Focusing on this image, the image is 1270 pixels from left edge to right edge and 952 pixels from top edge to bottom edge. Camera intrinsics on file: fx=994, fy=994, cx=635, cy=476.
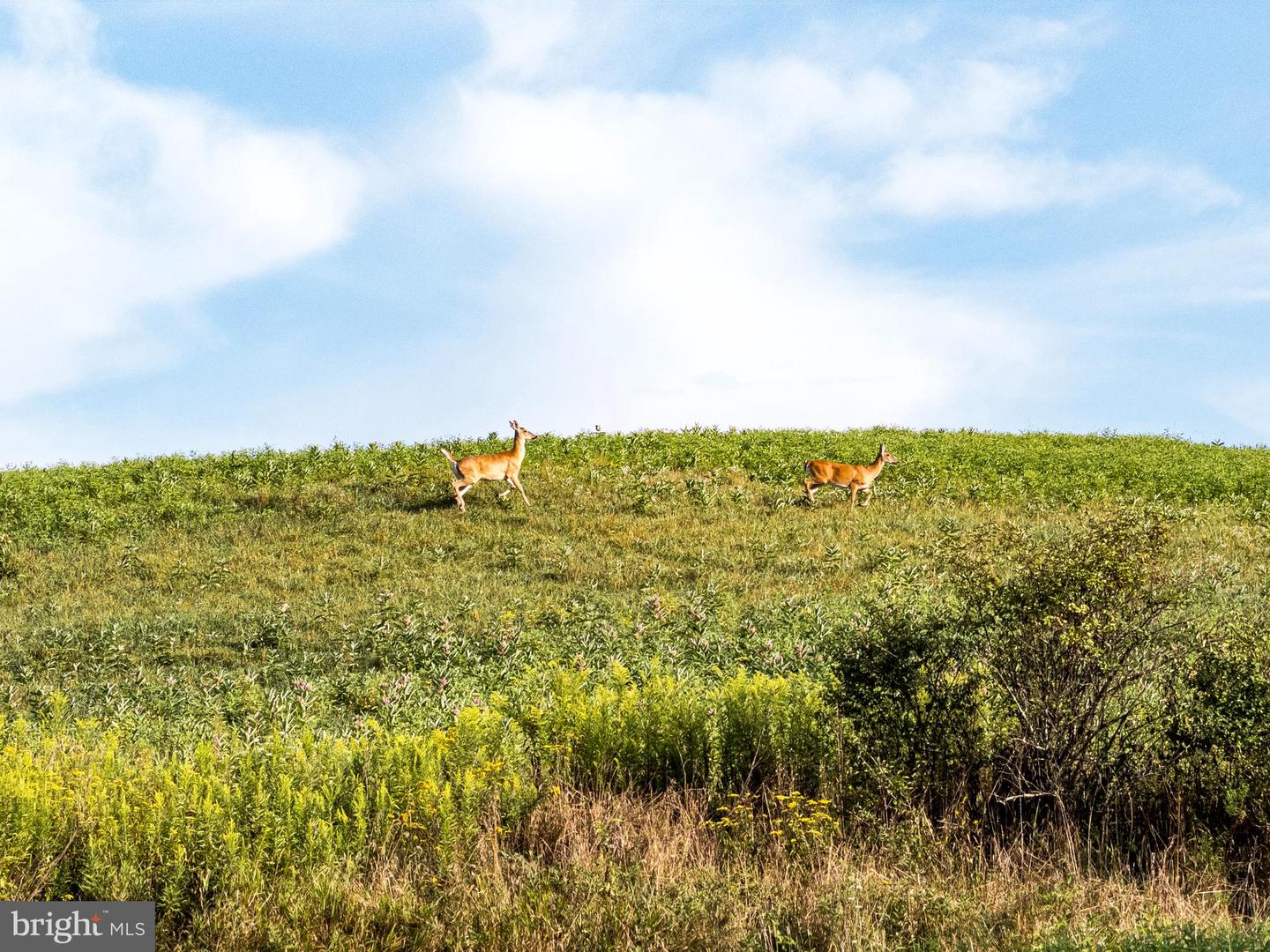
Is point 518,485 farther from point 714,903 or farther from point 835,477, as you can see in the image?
point 714,903

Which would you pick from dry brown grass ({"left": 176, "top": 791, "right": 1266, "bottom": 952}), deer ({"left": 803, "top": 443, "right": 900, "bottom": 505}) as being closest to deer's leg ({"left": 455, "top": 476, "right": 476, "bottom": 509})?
deer ({"left": 803, "top": 443, "right": 900, "bottom": 505})

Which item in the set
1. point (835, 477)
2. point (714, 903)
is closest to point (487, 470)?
point (835, 477)

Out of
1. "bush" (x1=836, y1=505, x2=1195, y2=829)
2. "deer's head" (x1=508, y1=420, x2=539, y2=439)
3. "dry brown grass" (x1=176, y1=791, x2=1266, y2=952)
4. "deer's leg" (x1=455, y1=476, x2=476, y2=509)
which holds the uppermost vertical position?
"deer's head" (x1=508, y1=420, x2=539, y2=439)

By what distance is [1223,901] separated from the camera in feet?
20.1

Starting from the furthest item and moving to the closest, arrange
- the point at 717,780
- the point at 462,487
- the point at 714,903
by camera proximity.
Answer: the point at 462,487
the point at 717,780
the point at 714,903

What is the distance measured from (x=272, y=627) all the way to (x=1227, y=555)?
678 inches

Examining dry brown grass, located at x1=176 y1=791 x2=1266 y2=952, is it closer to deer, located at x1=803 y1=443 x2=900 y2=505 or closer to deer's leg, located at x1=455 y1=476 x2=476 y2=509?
deer's leg, located at x1=455 y1=476 x2=476 y2=509

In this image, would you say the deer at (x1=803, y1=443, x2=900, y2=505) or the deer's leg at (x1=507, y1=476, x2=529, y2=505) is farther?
the deer at (x1=803, y1=443, x2=900, y2=505)

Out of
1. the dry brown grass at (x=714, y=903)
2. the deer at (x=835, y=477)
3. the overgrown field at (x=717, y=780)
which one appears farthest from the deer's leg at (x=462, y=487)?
the dry brown grass at (x=714, y=903)

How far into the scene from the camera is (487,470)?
22297mm

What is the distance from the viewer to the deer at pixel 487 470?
22.0 m

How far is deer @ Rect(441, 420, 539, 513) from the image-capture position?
22047 mm

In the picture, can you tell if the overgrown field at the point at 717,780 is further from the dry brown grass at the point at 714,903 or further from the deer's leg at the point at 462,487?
the deer's leg at the point at 462,487

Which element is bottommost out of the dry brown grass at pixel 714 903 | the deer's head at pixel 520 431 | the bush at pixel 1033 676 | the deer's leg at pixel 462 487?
the dry brown grass at pixel 714 903
